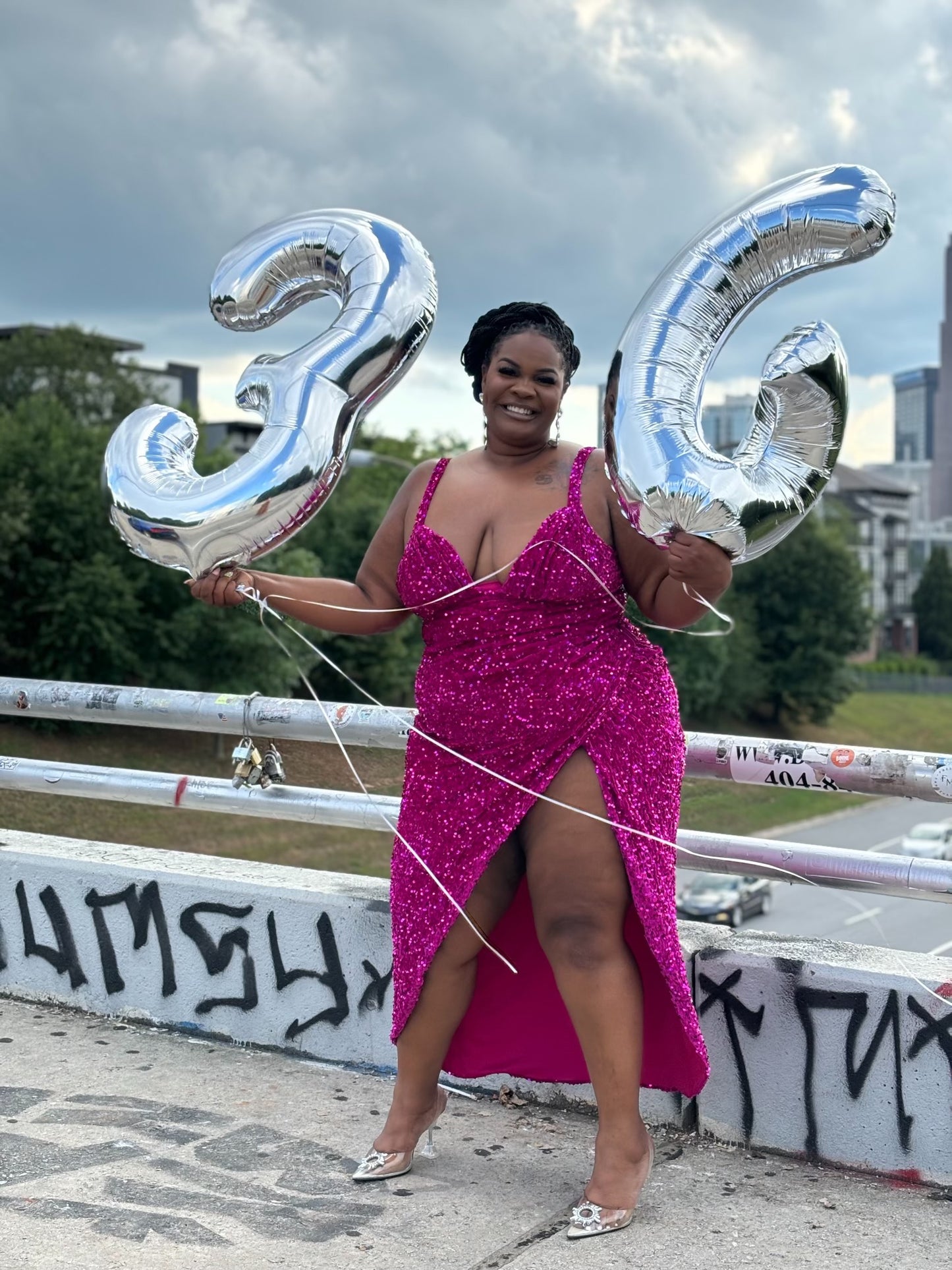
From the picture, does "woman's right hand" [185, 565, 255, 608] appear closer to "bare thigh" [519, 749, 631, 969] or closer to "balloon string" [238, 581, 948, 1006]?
"balloon string" [238, 581, 948, 1006]

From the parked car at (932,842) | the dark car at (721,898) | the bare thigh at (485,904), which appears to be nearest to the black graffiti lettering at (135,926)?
the bare thigh at (485,904)

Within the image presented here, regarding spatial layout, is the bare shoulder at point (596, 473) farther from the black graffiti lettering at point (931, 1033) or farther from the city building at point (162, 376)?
the city building at point (162, 376)

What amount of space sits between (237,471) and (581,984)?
4.44 feet

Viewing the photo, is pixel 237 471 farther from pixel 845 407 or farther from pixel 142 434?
pixel 845 407

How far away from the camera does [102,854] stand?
4430mm

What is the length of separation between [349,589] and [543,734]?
656 mm

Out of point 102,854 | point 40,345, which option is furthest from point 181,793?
point 40,345

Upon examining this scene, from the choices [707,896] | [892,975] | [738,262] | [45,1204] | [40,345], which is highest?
[40,345]

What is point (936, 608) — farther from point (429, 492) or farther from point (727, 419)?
point (429, 492)

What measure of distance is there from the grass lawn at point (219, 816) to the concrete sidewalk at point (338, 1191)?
0.82 metres

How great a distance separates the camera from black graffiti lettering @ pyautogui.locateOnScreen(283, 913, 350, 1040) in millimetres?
3877

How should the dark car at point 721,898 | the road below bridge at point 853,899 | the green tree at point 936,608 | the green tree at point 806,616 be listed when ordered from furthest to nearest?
the green tree at point 936,608 → the green tree at point 806,616 → the dark car at point 721,898 → the road below bridge at point 853,899

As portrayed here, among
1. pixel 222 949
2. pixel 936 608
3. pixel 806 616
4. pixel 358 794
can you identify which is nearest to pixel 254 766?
pixel 358 794

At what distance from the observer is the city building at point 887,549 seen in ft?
333
